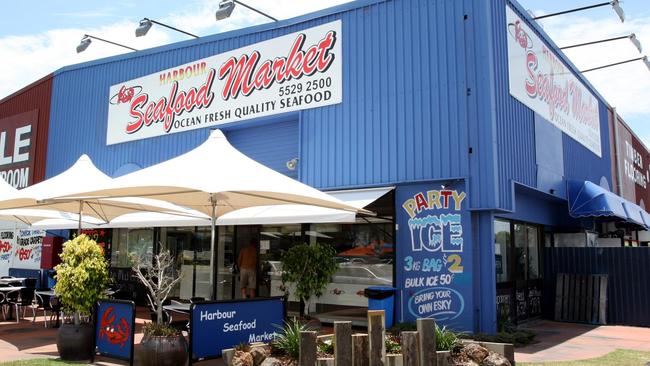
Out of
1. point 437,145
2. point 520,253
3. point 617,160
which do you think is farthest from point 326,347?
point 617,160

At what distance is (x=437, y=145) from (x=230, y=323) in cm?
535

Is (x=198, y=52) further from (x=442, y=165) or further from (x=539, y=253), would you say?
(x=539, y=253)

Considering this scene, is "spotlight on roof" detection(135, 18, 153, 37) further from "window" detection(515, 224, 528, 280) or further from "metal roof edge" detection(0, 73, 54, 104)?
"window" detection(515, 224, 528, 280)

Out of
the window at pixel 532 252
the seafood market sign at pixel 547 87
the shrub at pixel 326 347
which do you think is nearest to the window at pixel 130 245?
the window at pixel 532 252

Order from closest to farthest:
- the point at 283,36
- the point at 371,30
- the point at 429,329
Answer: the point at 429,329, the point at 371,30, the point at 283,36

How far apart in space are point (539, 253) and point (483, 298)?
475 centimetres

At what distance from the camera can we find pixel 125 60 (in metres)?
16.7

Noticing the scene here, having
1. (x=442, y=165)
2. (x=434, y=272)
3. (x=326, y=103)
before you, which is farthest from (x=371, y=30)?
(x=434, y=272)

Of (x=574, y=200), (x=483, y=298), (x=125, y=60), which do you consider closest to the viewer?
(x=483, y=298)

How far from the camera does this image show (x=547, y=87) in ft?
44.6

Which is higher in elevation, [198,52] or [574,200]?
[198,52]

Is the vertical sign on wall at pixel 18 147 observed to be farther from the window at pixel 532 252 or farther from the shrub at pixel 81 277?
the window at pixel 532 252

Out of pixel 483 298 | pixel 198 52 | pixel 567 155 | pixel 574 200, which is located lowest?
pixel 483 298

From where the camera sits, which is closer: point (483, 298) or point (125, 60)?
point (483, 298)
